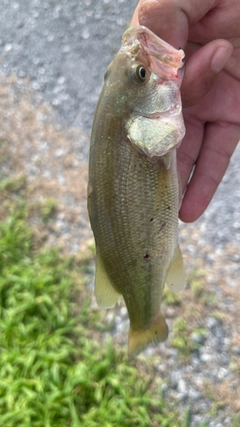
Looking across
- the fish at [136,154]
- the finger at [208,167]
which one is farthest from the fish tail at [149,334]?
the finger at [208,167]

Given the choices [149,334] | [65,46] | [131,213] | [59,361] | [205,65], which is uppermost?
[205,65]

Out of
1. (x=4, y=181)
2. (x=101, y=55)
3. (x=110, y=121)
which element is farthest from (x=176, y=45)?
(x=101, y=55)

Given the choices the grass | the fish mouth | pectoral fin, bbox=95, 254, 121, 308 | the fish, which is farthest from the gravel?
the fish mouth

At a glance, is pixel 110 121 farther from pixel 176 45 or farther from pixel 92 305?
pixel 92 305

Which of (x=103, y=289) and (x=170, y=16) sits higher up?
(x=170, y=16)

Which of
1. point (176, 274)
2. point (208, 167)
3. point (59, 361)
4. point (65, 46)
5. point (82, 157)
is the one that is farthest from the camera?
point (65, 46)

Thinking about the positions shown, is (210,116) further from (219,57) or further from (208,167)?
(219,57)

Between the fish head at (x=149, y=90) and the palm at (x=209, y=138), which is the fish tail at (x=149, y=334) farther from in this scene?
the fish head at (x=149, y=90)

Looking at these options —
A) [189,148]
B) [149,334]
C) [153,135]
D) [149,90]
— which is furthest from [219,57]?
[149,334]
